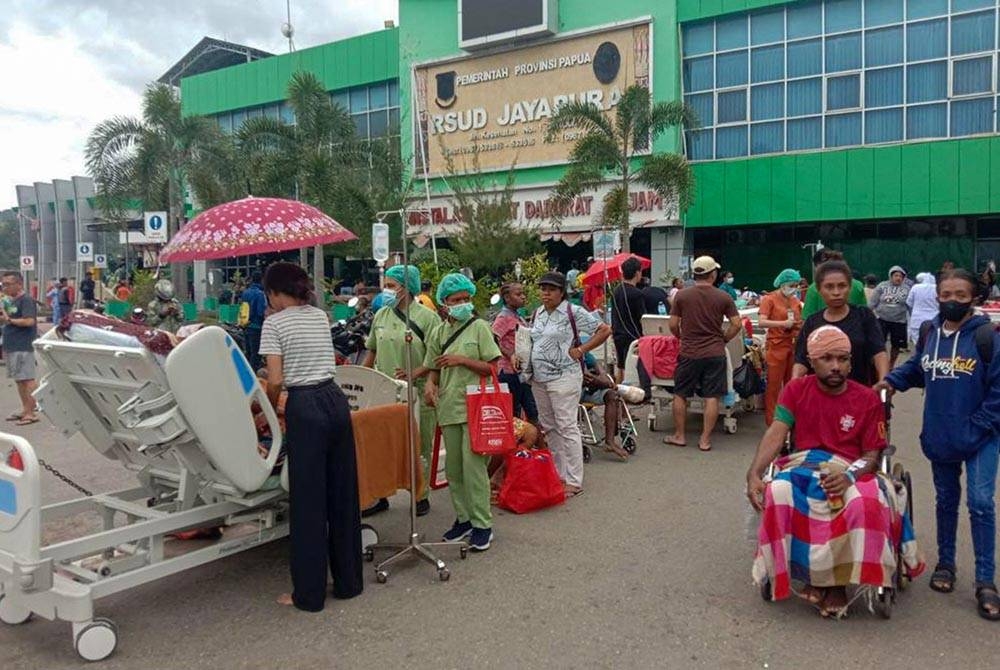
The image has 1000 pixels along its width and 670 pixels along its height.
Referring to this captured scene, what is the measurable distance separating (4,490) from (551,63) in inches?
1035

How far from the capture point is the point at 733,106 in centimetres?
2534

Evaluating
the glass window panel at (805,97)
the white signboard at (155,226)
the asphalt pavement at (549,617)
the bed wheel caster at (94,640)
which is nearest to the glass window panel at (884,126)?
the glass window panel at (805,97)

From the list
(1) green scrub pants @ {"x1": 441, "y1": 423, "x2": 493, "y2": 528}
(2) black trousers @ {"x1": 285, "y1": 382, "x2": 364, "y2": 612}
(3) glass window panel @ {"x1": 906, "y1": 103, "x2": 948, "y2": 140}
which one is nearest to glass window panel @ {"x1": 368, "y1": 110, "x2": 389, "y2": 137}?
(3) glass window panel @ {"x1": 906, "y1": 103, "x2": 948, "y2": 140}

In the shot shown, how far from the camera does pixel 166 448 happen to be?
13.6ft

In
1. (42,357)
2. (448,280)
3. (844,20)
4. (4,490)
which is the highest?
(844,20)

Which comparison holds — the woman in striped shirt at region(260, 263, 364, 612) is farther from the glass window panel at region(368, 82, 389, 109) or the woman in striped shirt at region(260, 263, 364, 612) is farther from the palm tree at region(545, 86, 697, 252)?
the glass window panel at region(368, 82, 389, 109)

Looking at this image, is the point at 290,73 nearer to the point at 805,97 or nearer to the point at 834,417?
the point at 805,97

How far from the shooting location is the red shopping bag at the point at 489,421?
5.18m

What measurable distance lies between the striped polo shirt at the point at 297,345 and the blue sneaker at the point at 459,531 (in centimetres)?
160

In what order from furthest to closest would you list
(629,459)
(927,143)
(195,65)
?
(195,65), (927,143), (629,459)

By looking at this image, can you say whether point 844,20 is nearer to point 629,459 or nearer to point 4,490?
point 629,459

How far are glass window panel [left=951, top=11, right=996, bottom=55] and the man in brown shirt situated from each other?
18637 mm

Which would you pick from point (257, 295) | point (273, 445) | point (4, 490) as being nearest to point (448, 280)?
point (273, 445)

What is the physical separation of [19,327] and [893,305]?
1249 cm
